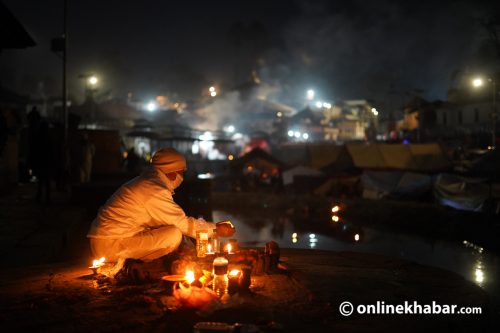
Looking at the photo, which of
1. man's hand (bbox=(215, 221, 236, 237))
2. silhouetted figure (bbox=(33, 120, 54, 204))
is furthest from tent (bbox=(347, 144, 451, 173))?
man's hand (bbox=(215, 221, 236, 237))

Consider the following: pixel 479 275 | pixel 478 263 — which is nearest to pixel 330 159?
pixel 478 263

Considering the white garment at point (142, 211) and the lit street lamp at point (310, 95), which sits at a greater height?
the lit street lamp at point (310, 95)

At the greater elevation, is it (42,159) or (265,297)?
(42,159)

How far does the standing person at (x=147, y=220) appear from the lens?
6195 mm

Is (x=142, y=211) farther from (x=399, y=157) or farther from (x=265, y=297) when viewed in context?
(x=399, y=157)

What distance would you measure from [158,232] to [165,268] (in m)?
0.50

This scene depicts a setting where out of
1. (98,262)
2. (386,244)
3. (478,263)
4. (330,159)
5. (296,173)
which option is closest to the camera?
(98,262)

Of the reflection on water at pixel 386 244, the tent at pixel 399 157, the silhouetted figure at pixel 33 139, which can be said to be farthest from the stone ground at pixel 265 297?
the tent at pixel 399 157

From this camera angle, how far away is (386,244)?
52.9 ft

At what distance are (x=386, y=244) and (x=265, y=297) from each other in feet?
37.9

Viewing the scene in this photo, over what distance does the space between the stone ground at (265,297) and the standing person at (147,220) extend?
0.60 metres

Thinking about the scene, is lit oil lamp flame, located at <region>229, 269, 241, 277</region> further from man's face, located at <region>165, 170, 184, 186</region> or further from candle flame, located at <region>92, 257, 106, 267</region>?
candle flame, located at <region>92, 257, 106, 267</region>

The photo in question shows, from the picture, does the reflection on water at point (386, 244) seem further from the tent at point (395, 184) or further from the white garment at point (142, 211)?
the white garment at point (142, 211)

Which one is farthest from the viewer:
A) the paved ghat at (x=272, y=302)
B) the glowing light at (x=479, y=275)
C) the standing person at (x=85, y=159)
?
the standing person at (x=85, y=159)
